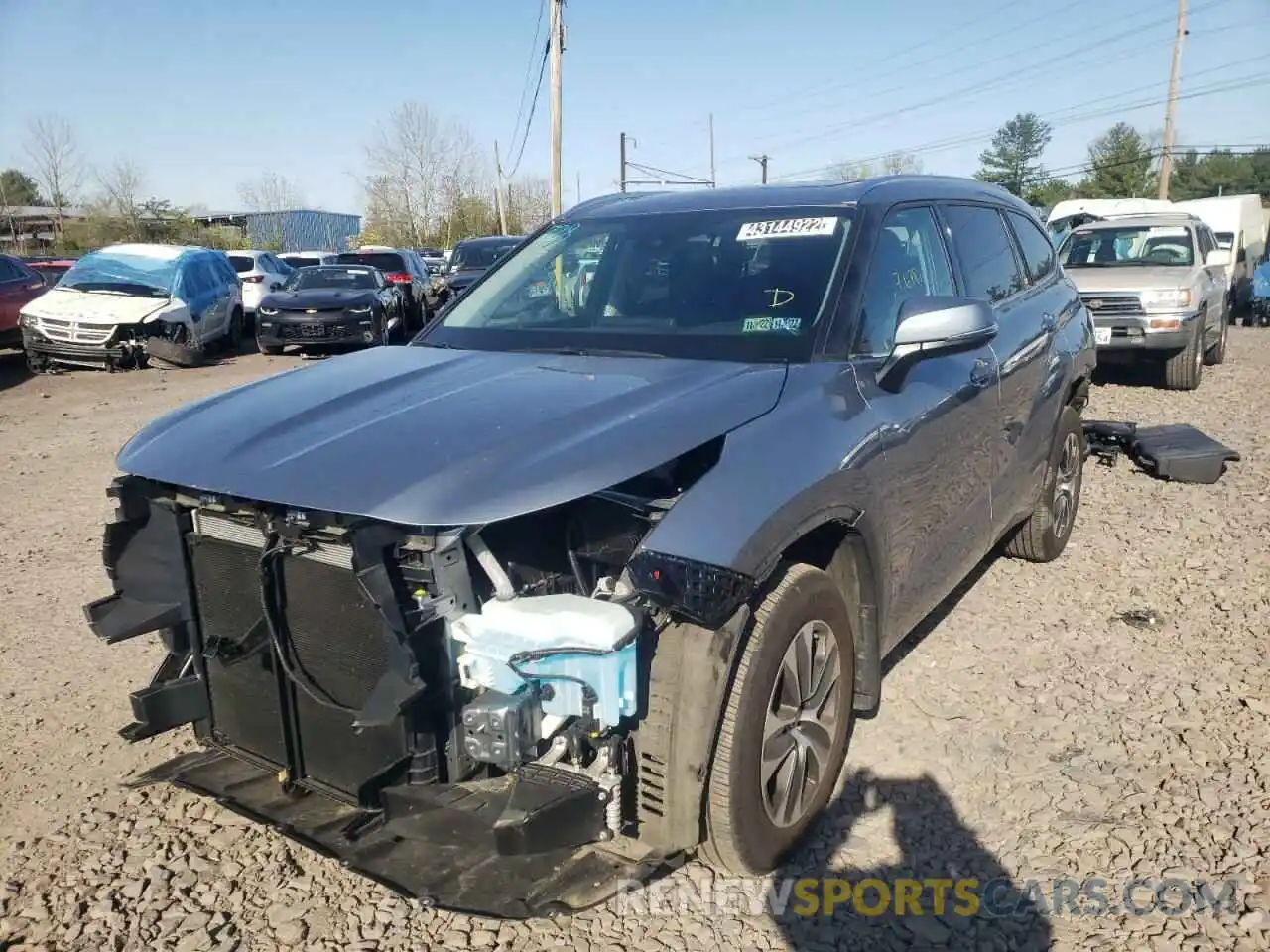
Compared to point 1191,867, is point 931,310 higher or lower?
higher

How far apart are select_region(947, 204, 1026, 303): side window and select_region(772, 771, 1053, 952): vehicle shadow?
2.13m

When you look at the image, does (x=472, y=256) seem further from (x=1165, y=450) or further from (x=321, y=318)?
(x=1165, y=450)

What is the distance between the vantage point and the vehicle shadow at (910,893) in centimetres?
252

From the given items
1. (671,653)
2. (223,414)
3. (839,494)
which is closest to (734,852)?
(671,653)

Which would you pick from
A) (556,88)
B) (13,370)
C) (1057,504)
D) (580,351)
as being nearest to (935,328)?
(580,351)

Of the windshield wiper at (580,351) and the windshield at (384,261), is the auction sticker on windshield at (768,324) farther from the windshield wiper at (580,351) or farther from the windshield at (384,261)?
the windshield at (384,261)

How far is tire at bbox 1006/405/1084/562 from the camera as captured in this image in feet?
16.2

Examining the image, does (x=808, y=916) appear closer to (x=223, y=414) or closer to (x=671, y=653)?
(x=671, y=653)

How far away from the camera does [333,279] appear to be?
1678 cm

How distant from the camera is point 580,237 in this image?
402 centimetres

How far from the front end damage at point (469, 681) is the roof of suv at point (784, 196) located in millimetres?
1488

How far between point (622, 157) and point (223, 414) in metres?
42.4

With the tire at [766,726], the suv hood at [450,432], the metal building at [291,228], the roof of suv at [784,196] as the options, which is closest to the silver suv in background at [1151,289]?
the roof of suv at [784,196]

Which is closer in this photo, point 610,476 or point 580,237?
point 610,476
